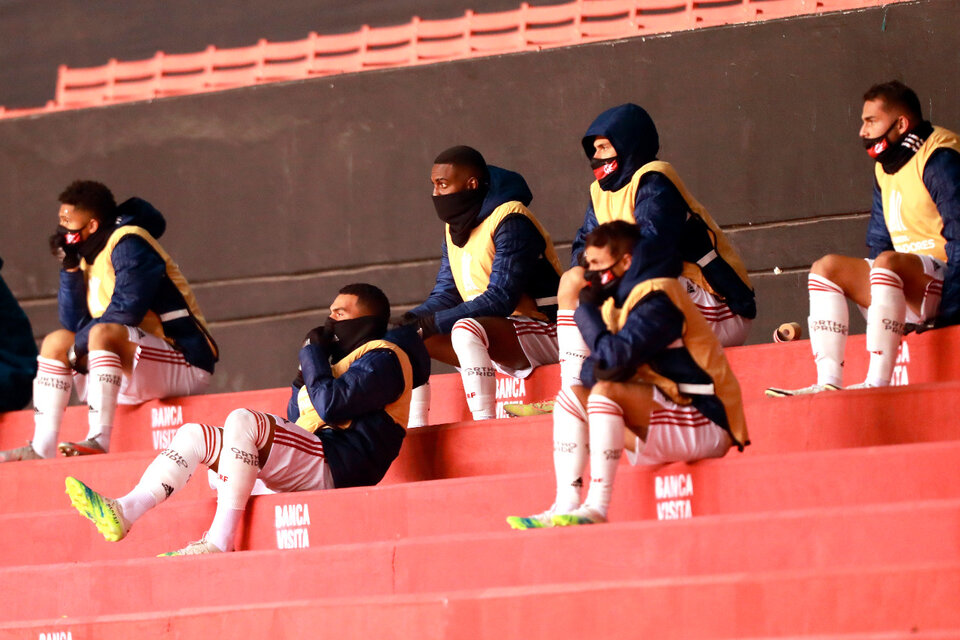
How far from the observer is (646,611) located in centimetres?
318

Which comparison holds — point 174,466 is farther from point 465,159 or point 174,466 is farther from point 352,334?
point 465,159

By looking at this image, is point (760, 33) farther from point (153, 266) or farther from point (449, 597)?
point (449, 597)

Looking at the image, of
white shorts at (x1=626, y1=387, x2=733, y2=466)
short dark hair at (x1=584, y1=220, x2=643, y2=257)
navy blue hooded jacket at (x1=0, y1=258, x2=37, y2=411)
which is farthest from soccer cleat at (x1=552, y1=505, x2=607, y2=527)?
navy blue hooded jacket at (x1=0, y1=258, x2=37, y2=411)

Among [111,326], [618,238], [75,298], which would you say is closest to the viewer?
[618,238]

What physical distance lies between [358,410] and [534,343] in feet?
3.27

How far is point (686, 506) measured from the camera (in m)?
3.85

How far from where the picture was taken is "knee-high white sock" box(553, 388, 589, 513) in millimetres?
3777

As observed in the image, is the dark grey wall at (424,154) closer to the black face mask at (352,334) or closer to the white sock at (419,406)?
the white sock at (419,406)

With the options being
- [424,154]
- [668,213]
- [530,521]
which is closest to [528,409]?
[668,213]

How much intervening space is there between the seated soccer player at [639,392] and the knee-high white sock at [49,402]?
262 centimetres

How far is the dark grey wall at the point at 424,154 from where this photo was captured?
6.45m

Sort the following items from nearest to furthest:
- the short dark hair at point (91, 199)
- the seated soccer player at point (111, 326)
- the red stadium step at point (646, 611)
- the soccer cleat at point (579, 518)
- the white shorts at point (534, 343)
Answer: the red stadium step at point (646, 611) < the soccer cleat at point (579, 518) < the white shorts at point (534, 343) < the seated soccer player at point (111, 326) < the short dark hair at point (91, 199)

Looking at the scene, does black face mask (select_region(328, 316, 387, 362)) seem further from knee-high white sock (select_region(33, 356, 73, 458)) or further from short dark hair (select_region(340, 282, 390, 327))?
knee-high white sock (select_region(33, 356, 73, 458))

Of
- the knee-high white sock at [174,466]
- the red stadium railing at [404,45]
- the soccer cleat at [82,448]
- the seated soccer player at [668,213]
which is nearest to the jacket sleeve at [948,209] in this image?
the seated soccer player at [668,213]
